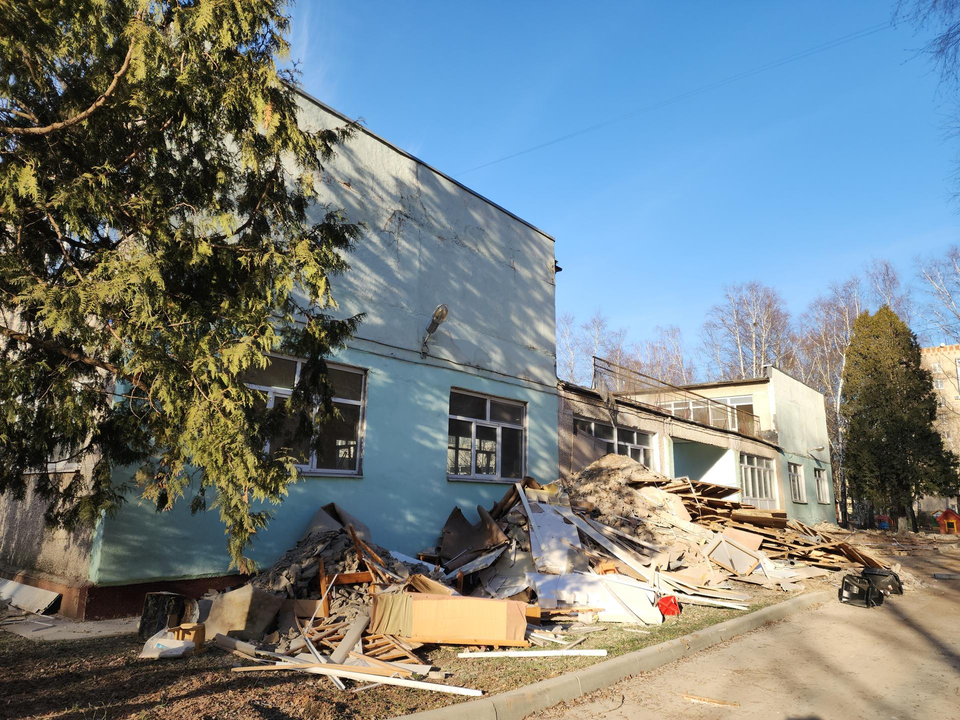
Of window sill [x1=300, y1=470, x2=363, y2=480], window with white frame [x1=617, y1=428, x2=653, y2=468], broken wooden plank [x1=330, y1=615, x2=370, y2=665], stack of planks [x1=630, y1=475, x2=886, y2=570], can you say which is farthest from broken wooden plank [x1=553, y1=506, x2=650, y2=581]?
window with white frame [x1=617, y1=428, x2=653, y2=468]

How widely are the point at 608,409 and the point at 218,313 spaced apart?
13753 millimetres

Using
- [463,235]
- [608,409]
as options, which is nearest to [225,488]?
[463,235]

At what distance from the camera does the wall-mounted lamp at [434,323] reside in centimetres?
1188

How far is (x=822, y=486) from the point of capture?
33594mm

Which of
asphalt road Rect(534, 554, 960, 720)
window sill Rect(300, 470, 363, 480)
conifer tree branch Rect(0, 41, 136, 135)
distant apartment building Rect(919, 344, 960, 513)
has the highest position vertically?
distant apartment building Rect(919, 344, 960, 513)

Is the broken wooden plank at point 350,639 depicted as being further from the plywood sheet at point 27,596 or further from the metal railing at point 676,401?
the metal railing at point 676,401

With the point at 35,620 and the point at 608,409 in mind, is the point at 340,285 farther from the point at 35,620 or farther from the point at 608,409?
the point at 608,409

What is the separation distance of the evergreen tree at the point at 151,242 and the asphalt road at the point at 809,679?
3731mm

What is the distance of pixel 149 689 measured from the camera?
4.67m

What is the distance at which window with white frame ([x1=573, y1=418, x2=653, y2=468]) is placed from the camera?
54.1ft


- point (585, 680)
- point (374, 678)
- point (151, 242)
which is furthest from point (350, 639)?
point (151, 242)

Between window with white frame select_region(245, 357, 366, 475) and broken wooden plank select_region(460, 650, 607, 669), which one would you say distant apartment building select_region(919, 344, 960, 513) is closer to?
window with white frame select_region(245, 357, 366, 475)

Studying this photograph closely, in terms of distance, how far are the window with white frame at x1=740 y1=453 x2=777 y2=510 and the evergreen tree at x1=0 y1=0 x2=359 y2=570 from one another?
80.1 feet

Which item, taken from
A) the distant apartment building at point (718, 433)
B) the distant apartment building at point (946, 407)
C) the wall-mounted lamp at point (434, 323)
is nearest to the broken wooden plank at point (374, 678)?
the wall-mounted lamp at point (434, 323)
